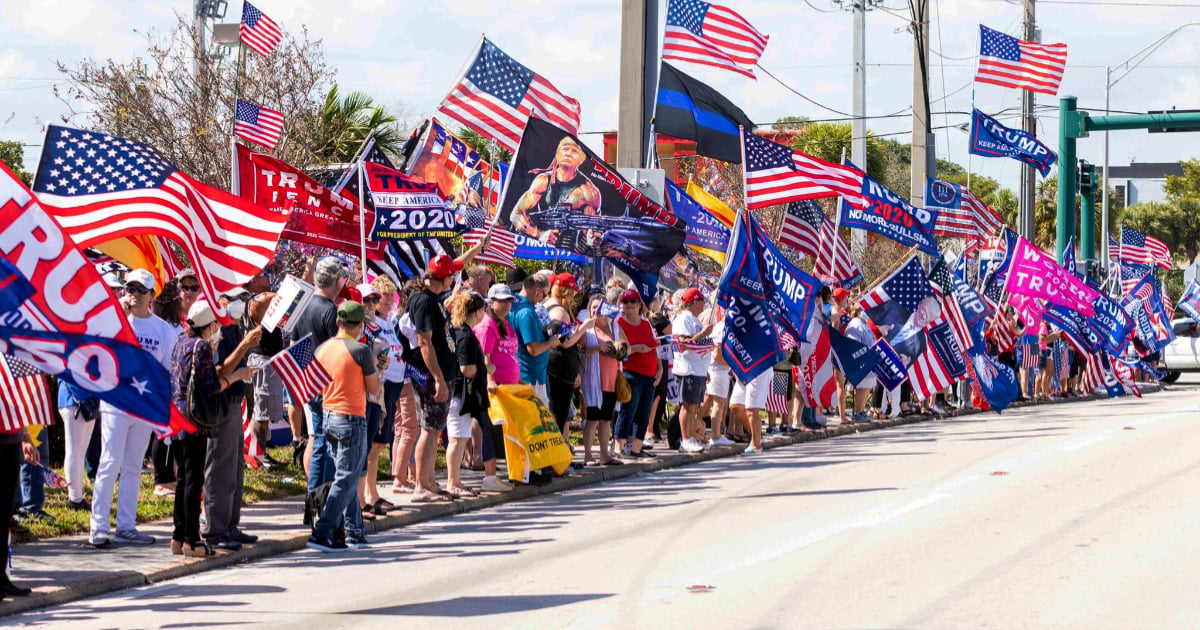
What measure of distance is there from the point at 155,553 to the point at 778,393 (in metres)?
10.3

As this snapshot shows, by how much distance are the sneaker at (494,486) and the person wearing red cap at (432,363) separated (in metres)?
0.71

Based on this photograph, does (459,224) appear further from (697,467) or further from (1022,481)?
(1022,481)

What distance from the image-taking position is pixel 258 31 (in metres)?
22.8

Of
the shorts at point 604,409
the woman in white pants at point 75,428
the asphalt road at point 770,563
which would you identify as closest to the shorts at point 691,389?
the shorts at point 604,409

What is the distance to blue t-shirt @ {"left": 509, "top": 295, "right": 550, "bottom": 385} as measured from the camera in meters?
13.2

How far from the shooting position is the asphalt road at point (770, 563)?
25.6 feet

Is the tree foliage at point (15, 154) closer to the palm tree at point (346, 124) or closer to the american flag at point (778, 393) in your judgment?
the palm tree at point (346, 124)

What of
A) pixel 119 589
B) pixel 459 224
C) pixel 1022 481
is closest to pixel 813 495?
pixel 1022 481

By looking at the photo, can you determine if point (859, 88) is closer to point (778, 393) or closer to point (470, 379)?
point (778, 393)

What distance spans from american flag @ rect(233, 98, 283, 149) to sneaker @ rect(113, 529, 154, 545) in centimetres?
1067

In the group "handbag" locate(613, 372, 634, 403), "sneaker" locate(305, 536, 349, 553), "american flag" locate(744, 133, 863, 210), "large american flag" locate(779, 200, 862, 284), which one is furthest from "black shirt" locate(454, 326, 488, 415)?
"large american flag" locate(779, 200, 862, 284)

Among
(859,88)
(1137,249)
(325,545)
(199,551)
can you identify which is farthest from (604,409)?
(1137,249)

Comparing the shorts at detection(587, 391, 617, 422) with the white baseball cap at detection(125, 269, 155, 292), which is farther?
the shorts at detection(587, 391, 617, 422)

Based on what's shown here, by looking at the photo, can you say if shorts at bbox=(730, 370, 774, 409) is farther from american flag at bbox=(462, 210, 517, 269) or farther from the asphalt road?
american flag at bbox=(462, 210, 517, 269)
